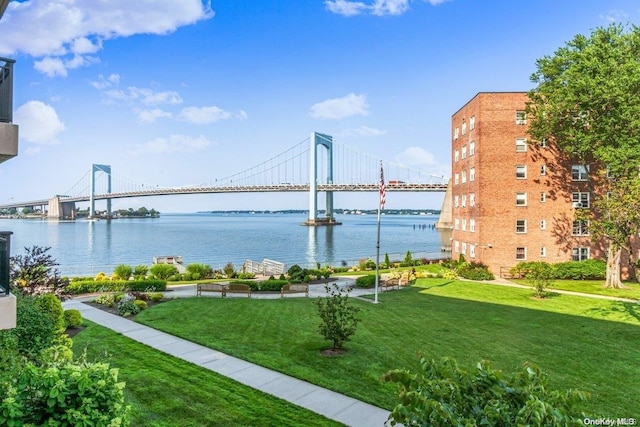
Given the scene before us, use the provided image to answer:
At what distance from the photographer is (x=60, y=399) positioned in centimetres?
463

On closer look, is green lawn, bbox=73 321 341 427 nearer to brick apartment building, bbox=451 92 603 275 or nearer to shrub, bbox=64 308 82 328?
shrub, bbox=64 308 82 328

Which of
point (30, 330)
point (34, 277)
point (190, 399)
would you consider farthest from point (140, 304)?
point (190, 399)

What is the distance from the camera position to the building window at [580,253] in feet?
120

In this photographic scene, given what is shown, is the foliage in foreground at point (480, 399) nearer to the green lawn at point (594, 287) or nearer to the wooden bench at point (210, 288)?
the wooden bench at point (210, 288)

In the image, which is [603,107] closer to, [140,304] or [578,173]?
[578,173]

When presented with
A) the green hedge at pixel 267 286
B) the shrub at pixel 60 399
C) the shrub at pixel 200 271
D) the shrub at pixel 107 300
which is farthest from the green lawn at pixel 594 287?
the shrub at pixel 60 399

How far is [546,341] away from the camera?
15844 millimetres

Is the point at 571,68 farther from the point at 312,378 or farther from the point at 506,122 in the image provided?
the point at 312,378

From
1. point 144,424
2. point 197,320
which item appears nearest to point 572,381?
point 144,424

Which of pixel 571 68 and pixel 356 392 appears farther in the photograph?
pixel 571 68

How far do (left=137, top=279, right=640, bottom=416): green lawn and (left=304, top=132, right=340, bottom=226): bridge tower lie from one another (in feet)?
319

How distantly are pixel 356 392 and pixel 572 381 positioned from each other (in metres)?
6.33

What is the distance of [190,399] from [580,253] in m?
37.5

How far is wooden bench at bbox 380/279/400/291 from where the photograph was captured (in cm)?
2995
